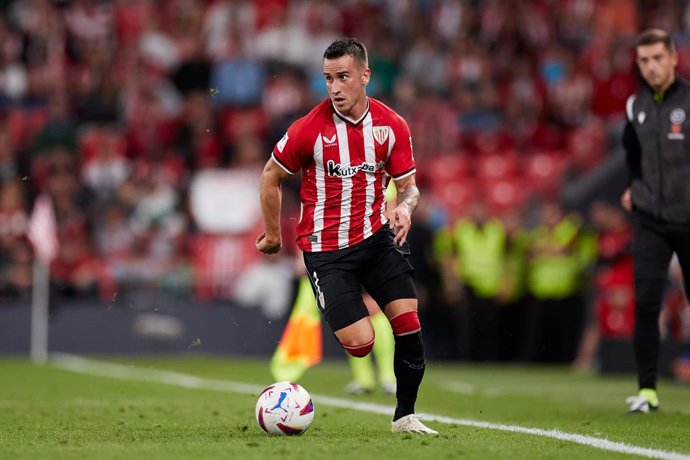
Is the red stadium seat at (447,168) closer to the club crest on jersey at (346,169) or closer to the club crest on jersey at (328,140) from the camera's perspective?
the club crest on jersey at (346,169)

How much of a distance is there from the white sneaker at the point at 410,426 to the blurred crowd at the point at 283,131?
8.14 metres

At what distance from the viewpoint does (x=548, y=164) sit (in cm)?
1950

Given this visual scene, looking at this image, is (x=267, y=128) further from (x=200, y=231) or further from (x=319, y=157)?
(x=319, y=157)

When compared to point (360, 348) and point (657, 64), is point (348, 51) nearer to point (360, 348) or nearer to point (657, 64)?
point (360, 348)

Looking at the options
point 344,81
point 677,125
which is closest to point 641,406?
point 677,125

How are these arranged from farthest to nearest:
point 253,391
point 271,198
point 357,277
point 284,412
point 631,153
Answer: point 253,391
point 631,153
point 357,277
point 271,198
point 284,412

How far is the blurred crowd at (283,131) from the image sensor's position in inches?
679

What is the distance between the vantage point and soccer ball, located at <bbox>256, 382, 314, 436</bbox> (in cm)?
716

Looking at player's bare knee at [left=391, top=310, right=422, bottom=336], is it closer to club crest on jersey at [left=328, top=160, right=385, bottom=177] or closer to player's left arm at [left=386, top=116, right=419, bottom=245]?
player's left arm at [left=386, top=116, right=419, bottom=245]

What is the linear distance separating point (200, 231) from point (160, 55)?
12.5 ft

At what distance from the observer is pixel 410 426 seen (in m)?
7.28

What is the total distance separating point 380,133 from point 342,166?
0.94ft

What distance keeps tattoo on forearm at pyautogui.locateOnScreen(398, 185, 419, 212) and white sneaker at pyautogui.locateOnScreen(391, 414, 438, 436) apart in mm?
1181

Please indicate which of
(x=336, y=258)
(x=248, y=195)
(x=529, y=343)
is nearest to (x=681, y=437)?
(x=336, y=258)
